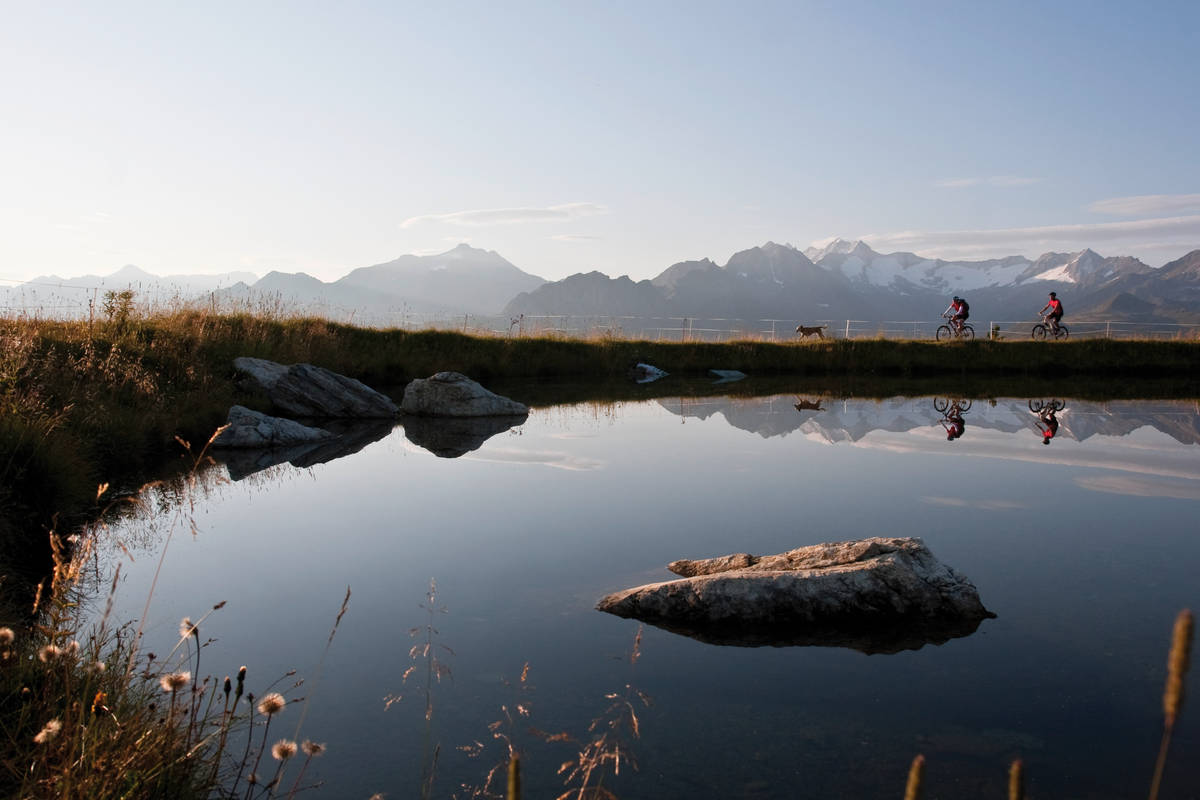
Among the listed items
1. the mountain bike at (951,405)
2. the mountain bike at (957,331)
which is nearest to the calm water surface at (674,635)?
the mountain bike at (951,405)

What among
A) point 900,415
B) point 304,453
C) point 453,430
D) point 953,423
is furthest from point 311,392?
point 953,423

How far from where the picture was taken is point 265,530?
7.91 metres

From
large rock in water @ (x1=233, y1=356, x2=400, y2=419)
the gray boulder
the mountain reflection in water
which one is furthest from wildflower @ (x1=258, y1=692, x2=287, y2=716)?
large rock in water @ (x1=233, y1=356, x2=400, y2=419)

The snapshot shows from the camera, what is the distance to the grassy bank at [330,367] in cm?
858

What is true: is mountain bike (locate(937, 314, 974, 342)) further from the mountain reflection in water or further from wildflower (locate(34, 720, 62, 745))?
wildflower (locate(34, 720, 62, 745))

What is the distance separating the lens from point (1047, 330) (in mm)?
35250

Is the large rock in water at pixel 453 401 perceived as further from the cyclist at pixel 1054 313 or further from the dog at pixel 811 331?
the cyclist at pixel 1054 313

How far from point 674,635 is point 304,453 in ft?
27.8

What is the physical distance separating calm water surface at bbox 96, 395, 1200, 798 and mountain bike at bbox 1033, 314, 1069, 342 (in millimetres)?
24809

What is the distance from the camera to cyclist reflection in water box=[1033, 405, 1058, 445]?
14305 mm

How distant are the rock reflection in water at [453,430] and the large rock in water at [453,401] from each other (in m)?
0.19

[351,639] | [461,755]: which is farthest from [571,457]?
[461,755]

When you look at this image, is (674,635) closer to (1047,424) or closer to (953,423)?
(953,423)

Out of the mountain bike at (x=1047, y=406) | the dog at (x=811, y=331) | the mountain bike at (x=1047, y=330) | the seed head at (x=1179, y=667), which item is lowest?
the mountain bike at (x=1047, y=406)
